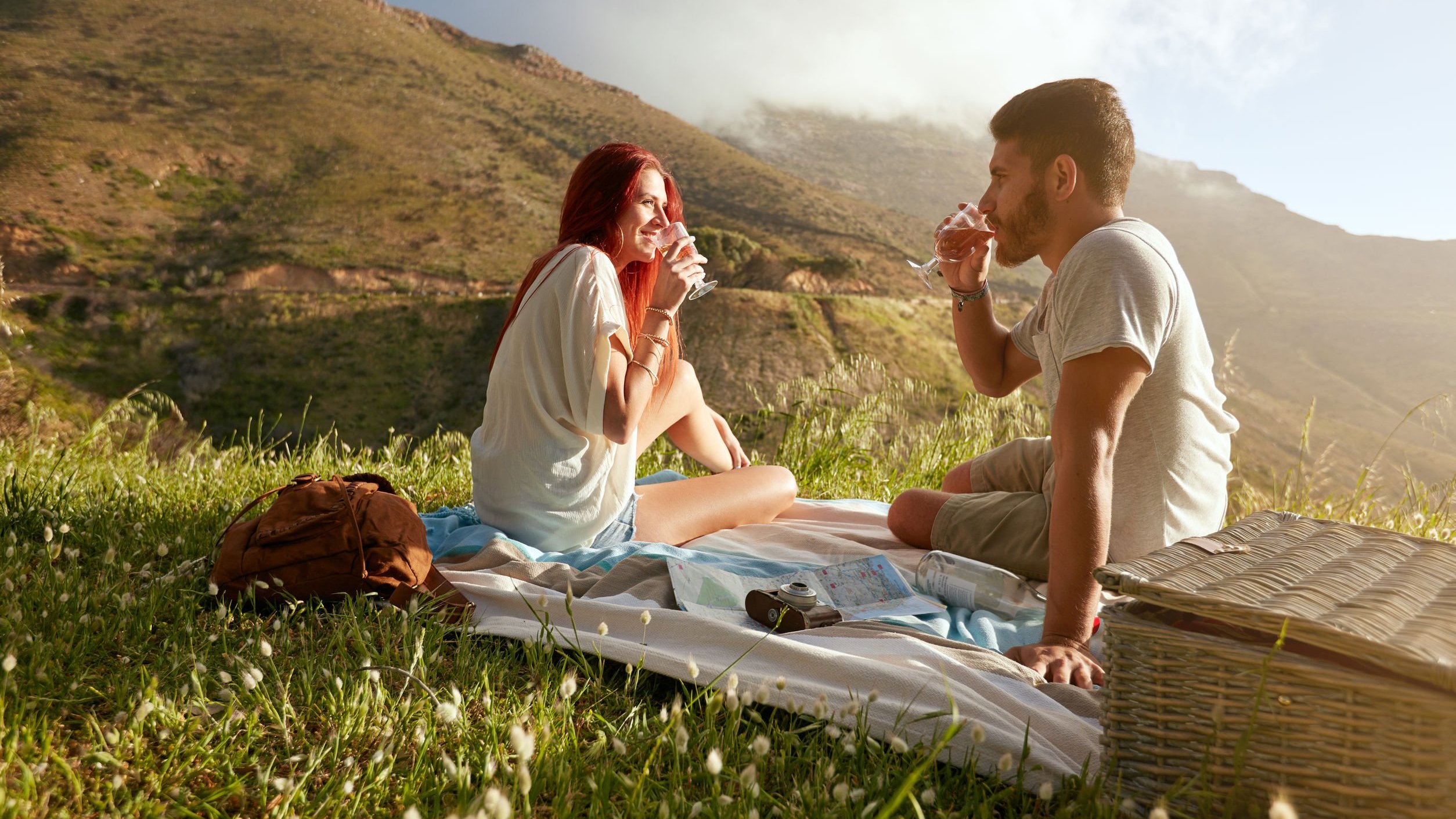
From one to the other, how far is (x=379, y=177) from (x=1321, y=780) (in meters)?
55.3

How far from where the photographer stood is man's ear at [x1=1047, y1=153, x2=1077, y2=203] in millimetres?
2746

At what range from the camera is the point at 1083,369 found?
7.57ft

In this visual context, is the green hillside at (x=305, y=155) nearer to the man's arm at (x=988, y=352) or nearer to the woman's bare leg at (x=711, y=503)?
the woman's bare leg at (x=711, y=503)

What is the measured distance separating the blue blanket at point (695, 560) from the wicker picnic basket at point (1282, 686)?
98 centimetres

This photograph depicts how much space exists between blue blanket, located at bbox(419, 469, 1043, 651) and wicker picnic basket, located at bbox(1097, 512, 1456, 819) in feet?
3.22

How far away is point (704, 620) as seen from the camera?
2.36 metres

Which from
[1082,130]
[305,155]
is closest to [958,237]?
[1082,130]

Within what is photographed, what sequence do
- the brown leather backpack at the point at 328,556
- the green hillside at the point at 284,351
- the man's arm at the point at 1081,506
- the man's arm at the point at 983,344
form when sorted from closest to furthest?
the man's arm at the point at 1081,506
the brown leather backpack at the point at 328,556
the man's arm at the point at 983,344
the green hillside at the point at 284,351

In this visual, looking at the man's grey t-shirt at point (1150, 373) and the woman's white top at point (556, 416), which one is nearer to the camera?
the man's grey t-shirt at point (1150, 373)

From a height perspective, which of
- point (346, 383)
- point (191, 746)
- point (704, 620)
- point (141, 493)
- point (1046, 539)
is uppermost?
point (1046, 539)

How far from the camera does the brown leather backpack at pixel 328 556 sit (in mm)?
2494

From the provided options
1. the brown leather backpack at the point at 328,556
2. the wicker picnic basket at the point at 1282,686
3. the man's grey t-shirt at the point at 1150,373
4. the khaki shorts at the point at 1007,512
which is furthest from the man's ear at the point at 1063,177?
the brown leather backpack at the point at 328,556

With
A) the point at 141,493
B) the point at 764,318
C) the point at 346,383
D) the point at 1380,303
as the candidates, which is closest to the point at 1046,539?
the point at 141,493

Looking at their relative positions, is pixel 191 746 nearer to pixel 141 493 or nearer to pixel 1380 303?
pixel 141 493
